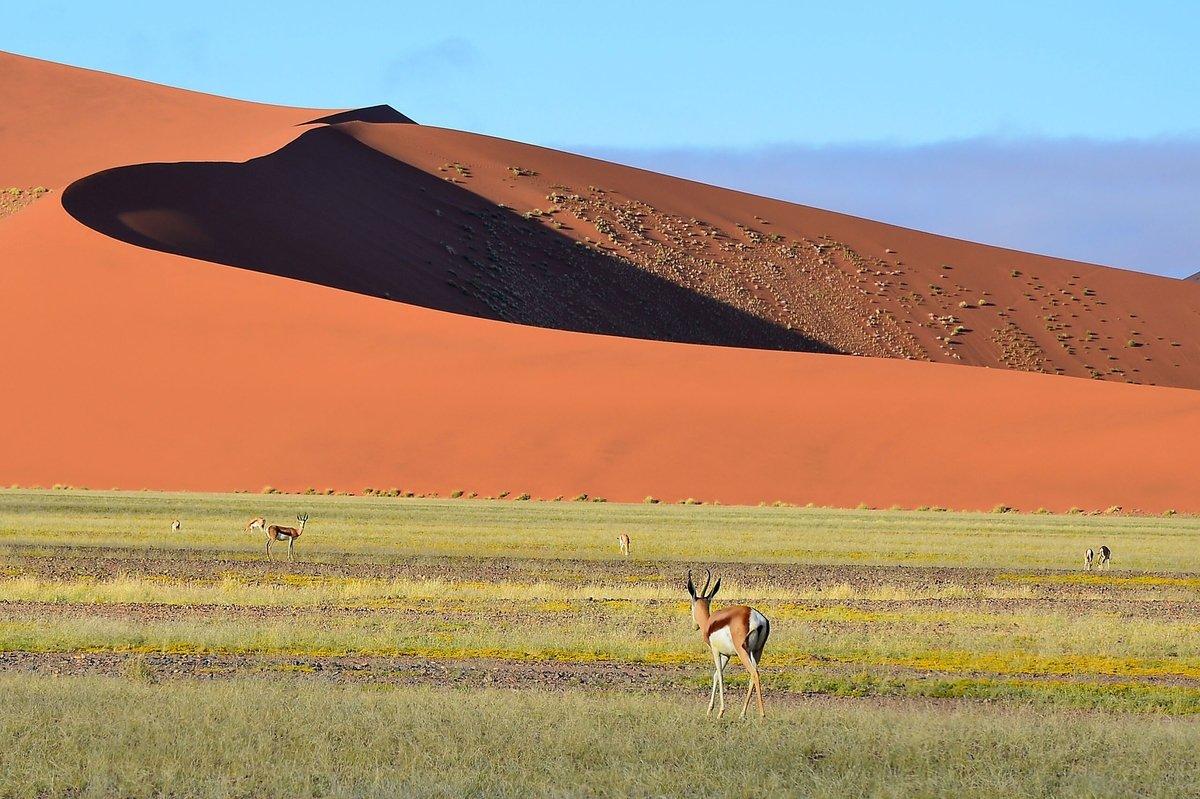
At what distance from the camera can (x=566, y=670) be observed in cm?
1245

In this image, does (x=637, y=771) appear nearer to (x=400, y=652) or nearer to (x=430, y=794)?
(x=430, y=794)

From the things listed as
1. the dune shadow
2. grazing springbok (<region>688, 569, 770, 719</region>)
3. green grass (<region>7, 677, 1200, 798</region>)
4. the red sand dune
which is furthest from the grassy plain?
the dune shadow

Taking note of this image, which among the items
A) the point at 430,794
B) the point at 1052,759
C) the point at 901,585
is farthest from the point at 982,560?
the point at 430,794

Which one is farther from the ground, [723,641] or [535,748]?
[723,641]

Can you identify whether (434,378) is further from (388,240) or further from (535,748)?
(535,748)

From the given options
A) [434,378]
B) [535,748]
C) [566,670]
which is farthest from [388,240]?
[535,748]

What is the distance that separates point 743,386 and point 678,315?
32.2 metres

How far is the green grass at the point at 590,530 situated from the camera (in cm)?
2544

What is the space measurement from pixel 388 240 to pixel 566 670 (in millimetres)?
61190

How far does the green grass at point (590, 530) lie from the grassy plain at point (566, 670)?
0.84 ft

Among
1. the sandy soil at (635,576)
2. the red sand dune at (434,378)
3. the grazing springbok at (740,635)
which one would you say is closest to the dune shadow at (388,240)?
the red sand dune at (434,378)

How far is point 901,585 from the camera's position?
21000mm

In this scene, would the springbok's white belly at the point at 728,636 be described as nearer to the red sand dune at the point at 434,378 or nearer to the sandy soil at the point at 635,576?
the sandy soil at the point at 635,576

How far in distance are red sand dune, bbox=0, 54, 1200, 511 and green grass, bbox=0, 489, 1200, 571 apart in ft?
11.1
